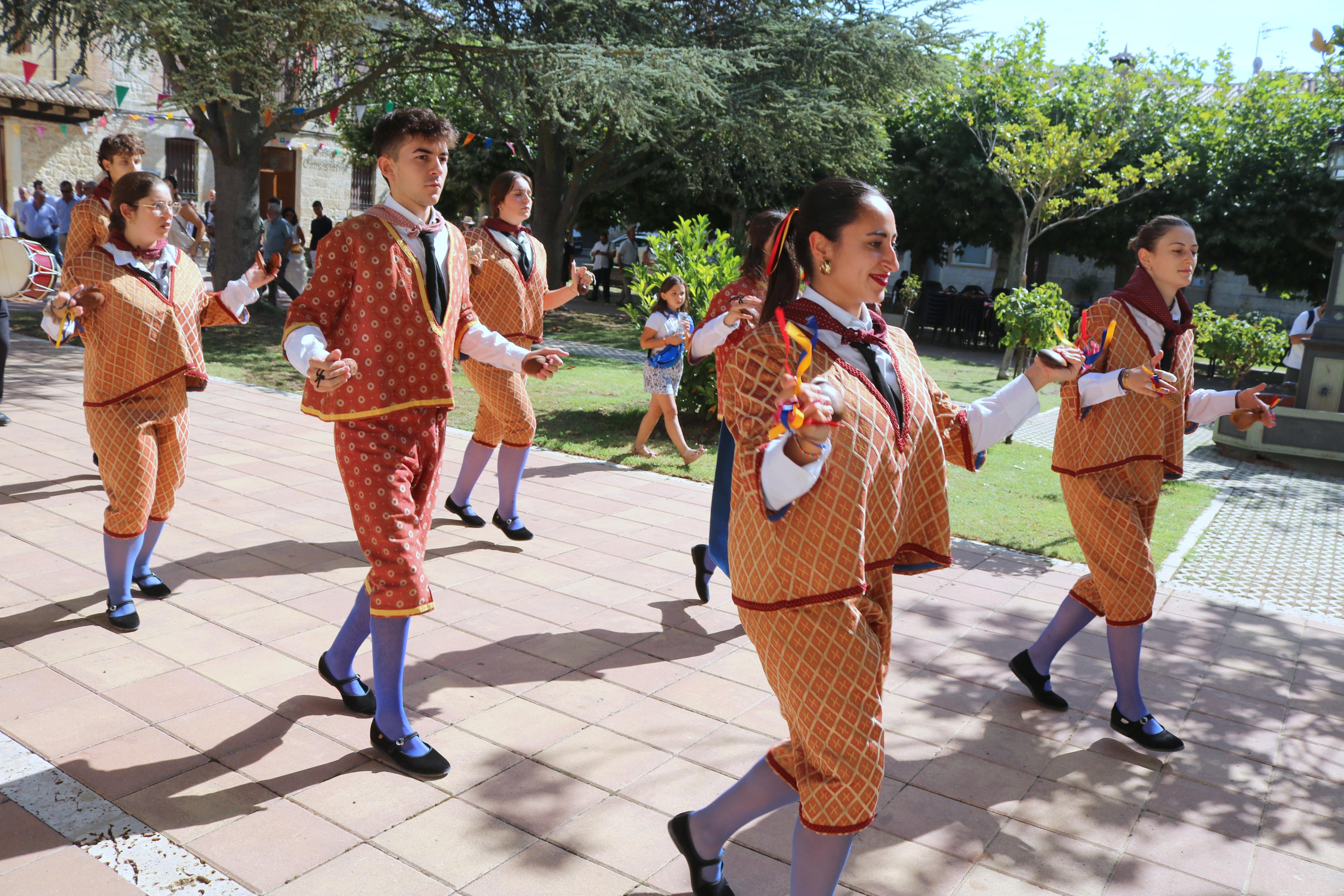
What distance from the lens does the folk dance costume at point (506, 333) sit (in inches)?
229

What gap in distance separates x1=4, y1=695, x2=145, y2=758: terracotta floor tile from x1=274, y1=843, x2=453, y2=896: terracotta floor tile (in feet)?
3.72

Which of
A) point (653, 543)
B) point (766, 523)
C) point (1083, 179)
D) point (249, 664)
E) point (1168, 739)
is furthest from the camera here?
point (1083, 179)

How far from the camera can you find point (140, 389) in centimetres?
429

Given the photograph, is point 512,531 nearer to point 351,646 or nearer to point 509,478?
point 509,478

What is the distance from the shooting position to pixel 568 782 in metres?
3.34

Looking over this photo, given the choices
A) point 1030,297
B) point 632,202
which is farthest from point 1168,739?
point 632,202

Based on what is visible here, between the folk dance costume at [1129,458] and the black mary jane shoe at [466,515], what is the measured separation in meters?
3.50

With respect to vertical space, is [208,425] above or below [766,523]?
below

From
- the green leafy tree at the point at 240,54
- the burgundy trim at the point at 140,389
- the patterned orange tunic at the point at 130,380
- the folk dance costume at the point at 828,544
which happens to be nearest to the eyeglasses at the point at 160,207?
the patterned orange tunic at the point at 130,380

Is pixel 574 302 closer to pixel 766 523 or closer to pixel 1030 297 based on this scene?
pixel 1030 297

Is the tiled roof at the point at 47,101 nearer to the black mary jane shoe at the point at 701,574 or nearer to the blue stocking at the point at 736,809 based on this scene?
the black mary jane shoe at the point at 701,574

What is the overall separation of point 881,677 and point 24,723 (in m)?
2.96

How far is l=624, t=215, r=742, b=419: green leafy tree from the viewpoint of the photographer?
9305 mm

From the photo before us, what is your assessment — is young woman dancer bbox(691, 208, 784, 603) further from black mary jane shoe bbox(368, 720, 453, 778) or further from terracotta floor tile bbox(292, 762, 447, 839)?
terracotta floor tile bbox(292, 762, 447, 839)
